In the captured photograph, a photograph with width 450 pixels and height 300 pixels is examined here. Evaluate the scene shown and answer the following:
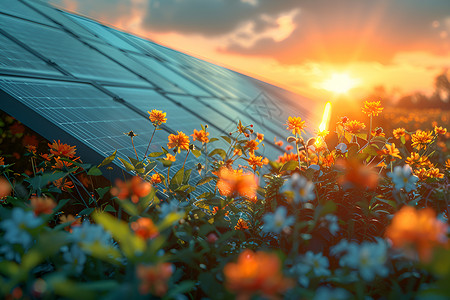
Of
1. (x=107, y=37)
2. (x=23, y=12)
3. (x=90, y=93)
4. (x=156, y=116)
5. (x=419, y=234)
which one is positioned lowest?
(x=90, y=93)

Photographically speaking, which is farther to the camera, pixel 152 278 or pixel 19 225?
pixel 19 225

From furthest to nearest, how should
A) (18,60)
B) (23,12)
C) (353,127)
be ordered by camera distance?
(23,12) → (18,60) → (353,127)

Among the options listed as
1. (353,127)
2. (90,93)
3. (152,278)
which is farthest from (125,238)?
(90,93)

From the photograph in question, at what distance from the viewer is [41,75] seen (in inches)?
115

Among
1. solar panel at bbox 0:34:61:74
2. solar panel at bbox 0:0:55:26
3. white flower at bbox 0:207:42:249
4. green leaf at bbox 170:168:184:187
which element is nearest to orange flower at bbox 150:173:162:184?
green leaf at bbox 170:168:184:187

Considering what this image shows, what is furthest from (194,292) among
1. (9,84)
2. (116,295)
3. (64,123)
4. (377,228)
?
(9,84)

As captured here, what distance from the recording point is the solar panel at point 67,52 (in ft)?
12.2

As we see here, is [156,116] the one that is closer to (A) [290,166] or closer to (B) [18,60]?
(A) [290,166]

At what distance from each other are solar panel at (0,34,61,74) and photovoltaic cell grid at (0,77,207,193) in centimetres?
26

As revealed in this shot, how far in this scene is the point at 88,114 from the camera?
8.59ft

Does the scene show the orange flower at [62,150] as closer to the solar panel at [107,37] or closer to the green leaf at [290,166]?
the green leaf at [290,166]

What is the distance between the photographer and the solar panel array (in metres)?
2.21

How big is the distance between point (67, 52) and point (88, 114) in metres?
2.13

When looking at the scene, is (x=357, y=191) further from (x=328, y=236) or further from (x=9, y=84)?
(x=9, y=84)
